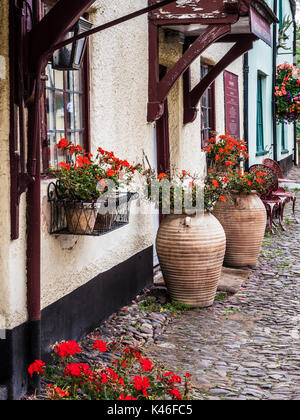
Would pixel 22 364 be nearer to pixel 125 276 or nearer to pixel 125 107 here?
pixel 125 276

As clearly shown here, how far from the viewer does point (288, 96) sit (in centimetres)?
1427

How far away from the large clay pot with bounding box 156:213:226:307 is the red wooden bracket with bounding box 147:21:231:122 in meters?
1.14

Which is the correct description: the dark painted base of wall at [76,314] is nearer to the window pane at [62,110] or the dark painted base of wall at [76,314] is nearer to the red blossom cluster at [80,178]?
the red blossom cluster at [80,178]

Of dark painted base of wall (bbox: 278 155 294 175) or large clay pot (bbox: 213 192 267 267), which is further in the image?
dark painted base of wall (bbox: 278 155 294 175)

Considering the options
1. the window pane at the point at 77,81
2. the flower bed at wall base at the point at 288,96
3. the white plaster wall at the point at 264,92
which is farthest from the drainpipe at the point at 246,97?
the window pane at the point at 77,81

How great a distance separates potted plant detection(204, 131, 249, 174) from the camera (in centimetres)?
815

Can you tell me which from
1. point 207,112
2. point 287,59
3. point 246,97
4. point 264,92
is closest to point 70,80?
point 207,112

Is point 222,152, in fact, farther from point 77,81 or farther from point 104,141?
point 77,81

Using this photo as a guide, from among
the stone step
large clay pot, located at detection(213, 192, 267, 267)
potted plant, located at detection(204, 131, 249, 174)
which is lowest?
the stone step

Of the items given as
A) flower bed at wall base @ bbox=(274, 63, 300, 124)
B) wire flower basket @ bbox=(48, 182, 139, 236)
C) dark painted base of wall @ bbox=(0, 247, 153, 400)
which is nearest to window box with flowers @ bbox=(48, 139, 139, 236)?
wire flower basket @ bbox=(48, 182, 139, 236)

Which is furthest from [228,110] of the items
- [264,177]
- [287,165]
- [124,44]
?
[287,165]

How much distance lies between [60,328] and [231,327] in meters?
1.57

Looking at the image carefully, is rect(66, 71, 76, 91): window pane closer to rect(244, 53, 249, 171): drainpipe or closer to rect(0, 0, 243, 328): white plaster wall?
rect(0, 0, 243, 328): white plaster wall

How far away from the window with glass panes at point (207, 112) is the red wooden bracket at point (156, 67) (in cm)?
233
